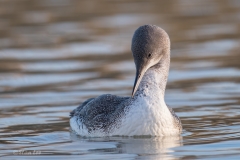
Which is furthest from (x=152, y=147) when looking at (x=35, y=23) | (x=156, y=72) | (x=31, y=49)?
(x=35, y=23)

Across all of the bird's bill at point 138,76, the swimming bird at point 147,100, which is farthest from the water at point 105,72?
the bird's bill at point 138,76

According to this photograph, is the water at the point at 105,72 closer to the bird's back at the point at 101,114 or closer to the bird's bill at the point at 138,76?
the bird's back at the point at 101,114

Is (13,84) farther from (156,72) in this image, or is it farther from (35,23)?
(35,23)

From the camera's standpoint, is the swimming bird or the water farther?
the water

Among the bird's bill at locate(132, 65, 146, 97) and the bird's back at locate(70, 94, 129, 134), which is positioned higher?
the bird's bill at locate(132, 65, 146, 97)

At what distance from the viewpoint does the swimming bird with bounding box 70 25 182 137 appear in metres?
9.86

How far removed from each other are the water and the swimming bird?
15 centimetres

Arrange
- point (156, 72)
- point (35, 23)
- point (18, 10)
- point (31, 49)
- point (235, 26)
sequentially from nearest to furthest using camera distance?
1. point (156, 72)
2. point (31, 49)
3. point (235, 26)
4. point (35, 23)
5. point (18, 10)

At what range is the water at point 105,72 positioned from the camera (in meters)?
10.0

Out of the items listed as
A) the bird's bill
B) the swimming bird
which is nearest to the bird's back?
the swimming bird

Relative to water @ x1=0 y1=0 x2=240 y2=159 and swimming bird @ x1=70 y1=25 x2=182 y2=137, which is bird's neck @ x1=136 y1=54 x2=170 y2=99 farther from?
water @ x1=0 y1=0 x2=240 y2=159

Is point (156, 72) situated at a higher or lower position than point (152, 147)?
higher

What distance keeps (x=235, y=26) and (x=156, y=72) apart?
1175 cm

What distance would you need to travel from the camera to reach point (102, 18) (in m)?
23.9
